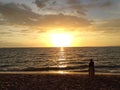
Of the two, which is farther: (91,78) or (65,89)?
(91,78)

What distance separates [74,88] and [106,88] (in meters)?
2.29

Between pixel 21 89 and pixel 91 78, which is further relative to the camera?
pixel 91 78

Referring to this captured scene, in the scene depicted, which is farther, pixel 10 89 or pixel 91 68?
pixel 91 68

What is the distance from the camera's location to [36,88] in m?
16.4

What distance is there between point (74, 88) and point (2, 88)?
513 centimetres

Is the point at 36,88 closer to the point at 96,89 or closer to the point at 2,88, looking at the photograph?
the point at 2,88

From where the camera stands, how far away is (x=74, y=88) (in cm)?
1617

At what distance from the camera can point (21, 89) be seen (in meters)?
15.8

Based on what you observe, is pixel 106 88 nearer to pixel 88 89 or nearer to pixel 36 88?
pixel 88 89

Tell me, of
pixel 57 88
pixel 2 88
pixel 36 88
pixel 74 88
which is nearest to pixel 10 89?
pixel 2 88

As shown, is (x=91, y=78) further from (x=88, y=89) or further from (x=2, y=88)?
(x=2, y=88)

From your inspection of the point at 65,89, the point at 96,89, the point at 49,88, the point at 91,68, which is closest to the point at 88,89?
the point at 96,89

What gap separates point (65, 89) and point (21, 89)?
10.1 feet

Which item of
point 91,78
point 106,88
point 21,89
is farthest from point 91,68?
point 21,89
